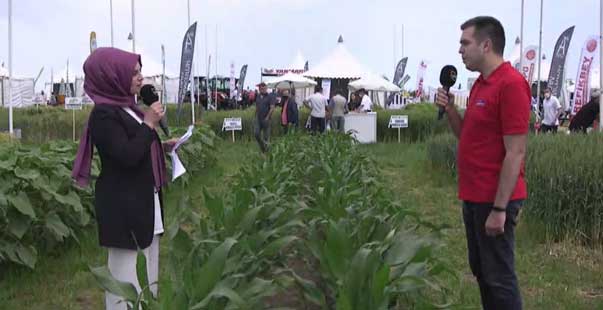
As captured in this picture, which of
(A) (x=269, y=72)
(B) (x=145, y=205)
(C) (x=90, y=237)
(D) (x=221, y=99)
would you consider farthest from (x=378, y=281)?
(A) (x=269, y=72)

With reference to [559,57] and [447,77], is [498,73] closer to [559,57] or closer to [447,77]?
[447,77]

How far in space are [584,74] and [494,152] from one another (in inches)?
711

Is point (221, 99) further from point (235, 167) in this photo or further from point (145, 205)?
point (145, 205)

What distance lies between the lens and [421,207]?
28.6 ft

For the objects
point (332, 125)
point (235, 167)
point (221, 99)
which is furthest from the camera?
point (221, 99)

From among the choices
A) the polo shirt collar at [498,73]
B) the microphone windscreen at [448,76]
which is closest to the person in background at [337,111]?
the microphone windscreen at [448,76]

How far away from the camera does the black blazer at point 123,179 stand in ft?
9.89

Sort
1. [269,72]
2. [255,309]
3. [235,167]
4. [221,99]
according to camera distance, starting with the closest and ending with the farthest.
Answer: [255,309], [235,167], [221,99], [269,72]

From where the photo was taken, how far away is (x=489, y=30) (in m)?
3.25

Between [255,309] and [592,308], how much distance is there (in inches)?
106

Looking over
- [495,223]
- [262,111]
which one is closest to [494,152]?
[495,223]

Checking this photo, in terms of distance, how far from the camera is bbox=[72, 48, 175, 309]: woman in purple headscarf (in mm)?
3025

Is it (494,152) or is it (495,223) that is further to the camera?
(494,152)

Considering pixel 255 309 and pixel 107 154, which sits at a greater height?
pixel 107 154
